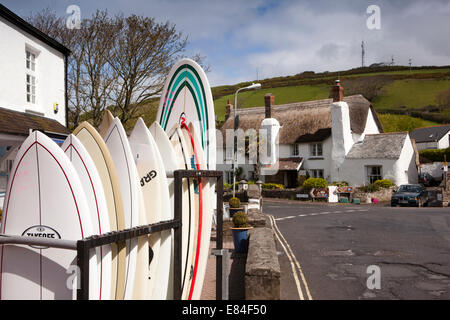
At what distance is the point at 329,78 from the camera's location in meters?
95.2

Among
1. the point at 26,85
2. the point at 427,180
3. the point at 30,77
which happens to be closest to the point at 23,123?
the point at 26,85

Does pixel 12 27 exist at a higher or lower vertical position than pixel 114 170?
higher

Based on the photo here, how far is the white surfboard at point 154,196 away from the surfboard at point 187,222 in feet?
1.65

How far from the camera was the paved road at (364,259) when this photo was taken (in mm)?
6824

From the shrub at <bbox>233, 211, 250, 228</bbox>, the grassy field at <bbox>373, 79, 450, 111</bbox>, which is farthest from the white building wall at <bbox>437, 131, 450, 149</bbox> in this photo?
the shrub at <bbox>233, 211, 250, 228</bbox>

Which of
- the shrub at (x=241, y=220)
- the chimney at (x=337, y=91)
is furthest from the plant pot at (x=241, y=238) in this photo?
the chimney at (x=337, y=91)

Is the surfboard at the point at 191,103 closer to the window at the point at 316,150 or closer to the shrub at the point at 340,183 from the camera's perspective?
the shrub at the point at 340,183

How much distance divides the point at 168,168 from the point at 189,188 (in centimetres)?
35

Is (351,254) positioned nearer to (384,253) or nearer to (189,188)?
(384,253)

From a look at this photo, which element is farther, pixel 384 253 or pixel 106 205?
pixel 384 253

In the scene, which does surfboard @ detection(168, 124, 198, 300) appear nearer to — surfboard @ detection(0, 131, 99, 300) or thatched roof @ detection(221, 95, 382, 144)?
surfboard @ detection(0, 131, 99, 300)
